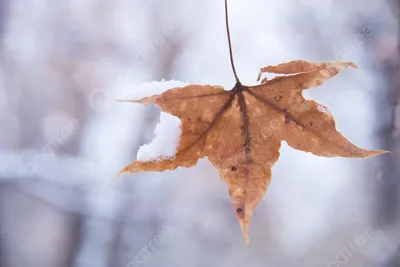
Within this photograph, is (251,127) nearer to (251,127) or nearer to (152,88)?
(251,127)

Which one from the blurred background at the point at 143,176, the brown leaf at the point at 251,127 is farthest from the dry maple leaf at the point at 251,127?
the blurred background at the point at 143,176

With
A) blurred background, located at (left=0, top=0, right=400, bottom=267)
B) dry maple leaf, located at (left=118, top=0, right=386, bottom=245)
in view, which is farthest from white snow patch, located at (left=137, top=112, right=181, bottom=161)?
blurred background, located at (left=0, top=0, right=400, bottom=267)

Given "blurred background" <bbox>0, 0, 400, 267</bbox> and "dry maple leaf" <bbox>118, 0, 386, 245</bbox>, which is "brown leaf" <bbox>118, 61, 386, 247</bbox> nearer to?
"dry maple leaf" <bbox>118, 0, 386, 245</bbox>

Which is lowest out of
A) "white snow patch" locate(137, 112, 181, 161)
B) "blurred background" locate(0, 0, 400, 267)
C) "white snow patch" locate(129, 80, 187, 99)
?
"white snow patch" locate(137, 112, 181, 161)

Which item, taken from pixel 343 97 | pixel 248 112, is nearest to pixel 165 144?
pixel 248 112

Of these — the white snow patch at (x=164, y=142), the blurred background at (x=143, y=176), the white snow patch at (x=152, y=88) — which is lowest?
the white snow patch at (x=164, y=142)

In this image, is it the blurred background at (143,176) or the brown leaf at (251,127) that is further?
the blurred background at (143,176)

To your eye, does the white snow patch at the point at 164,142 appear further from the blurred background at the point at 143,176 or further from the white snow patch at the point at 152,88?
the blurred background at the point at 143,176

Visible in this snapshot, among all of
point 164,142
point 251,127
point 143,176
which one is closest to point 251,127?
point 251,127
